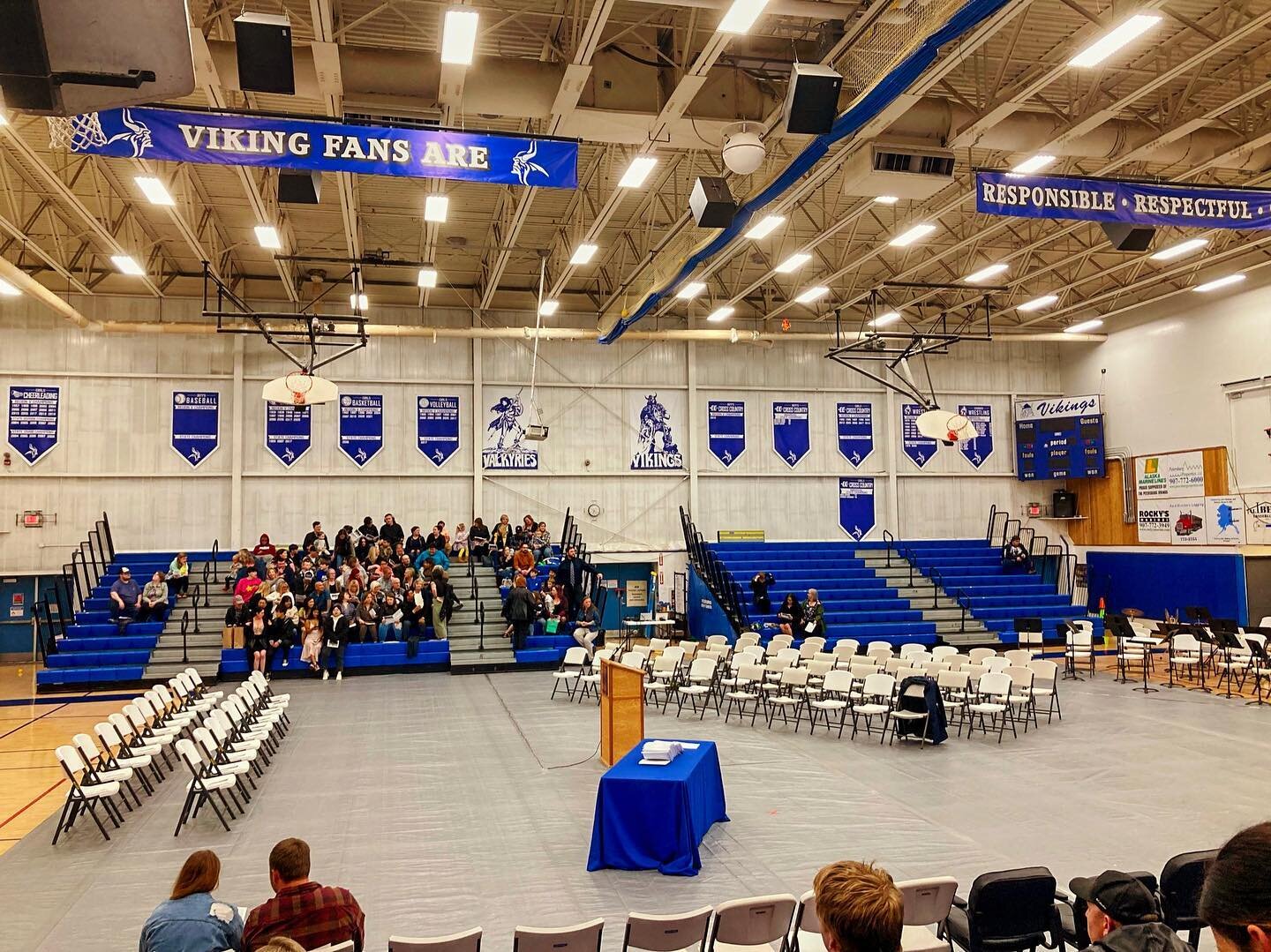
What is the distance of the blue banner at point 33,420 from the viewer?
18.6 m

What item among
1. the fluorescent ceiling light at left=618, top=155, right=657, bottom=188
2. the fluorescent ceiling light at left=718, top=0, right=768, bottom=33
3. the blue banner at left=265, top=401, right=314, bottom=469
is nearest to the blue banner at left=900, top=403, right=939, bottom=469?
the fluorescent ceiling light at left=618, top=155, right=657, bottom=188

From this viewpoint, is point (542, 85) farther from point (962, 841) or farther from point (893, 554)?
point (893, 554)

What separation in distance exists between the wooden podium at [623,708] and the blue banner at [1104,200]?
21.2 feet

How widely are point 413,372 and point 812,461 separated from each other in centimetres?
1002

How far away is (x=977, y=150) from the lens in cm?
1366

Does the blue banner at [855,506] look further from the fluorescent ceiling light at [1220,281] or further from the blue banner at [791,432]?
the fluorescent ceiling light at [1220,281]

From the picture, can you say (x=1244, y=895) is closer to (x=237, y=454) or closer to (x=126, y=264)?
(x=126, y=264)

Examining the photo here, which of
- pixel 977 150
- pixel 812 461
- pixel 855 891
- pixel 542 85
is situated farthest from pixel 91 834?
pixel 812 461

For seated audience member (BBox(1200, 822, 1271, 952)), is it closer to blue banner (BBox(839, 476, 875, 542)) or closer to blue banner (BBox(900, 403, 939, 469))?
blue banner (BBox(839, 476, 875, 542))

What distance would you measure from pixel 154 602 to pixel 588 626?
7.96 meters

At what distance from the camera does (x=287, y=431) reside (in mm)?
19984

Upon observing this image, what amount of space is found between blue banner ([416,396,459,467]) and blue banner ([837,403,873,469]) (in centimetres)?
968

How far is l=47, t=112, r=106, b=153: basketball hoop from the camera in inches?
292

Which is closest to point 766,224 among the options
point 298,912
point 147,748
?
point 147,748
